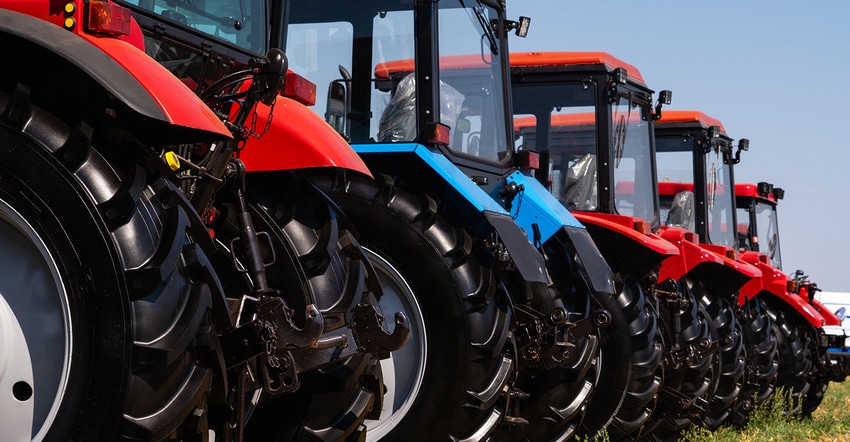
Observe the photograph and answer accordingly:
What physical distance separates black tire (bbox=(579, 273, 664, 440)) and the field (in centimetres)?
146

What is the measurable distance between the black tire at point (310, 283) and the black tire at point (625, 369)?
3.37 m

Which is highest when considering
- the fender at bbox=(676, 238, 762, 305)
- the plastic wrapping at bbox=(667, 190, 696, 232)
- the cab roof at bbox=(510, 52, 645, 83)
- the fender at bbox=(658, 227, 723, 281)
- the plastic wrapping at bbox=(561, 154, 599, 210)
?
the cab roof at bbox=(510, 52, 645, 83)

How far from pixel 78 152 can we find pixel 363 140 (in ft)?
9.24

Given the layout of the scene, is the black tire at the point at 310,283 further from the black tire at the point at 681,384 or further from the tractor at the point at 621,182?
the black tire at the point at 681,384

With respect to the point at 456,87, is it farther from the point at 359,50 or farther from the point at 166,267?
the point at 166,267

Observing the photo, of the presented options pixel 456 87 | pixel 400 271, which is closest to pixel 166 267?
pixel 400 271

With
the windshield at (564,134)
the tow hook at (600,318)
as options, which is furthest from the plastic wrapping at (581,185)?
the tow hook at (600,318)

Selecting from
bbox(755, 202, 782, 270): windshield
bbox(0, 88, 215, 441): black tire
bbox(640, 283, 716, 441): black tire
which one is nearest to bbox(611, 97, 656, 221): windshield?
bbox(640, 283, 716, 441): black tire

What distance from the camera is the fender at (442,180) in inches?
198

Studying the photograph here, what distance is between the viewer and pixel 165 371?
2.47 metres

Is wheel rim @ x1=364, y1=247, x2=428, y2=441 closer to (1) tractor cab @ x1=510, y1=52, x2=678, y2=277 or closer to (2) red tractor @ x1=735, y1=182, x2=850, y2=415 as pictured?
(1) tractor cab @ x1=510, y1=52, x2=678, y2=277

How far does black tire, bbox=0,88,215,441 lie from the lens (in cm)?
243

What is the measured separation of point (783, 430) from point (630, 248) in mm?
2861

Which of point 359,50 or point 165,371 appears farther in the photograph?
point 359,50
